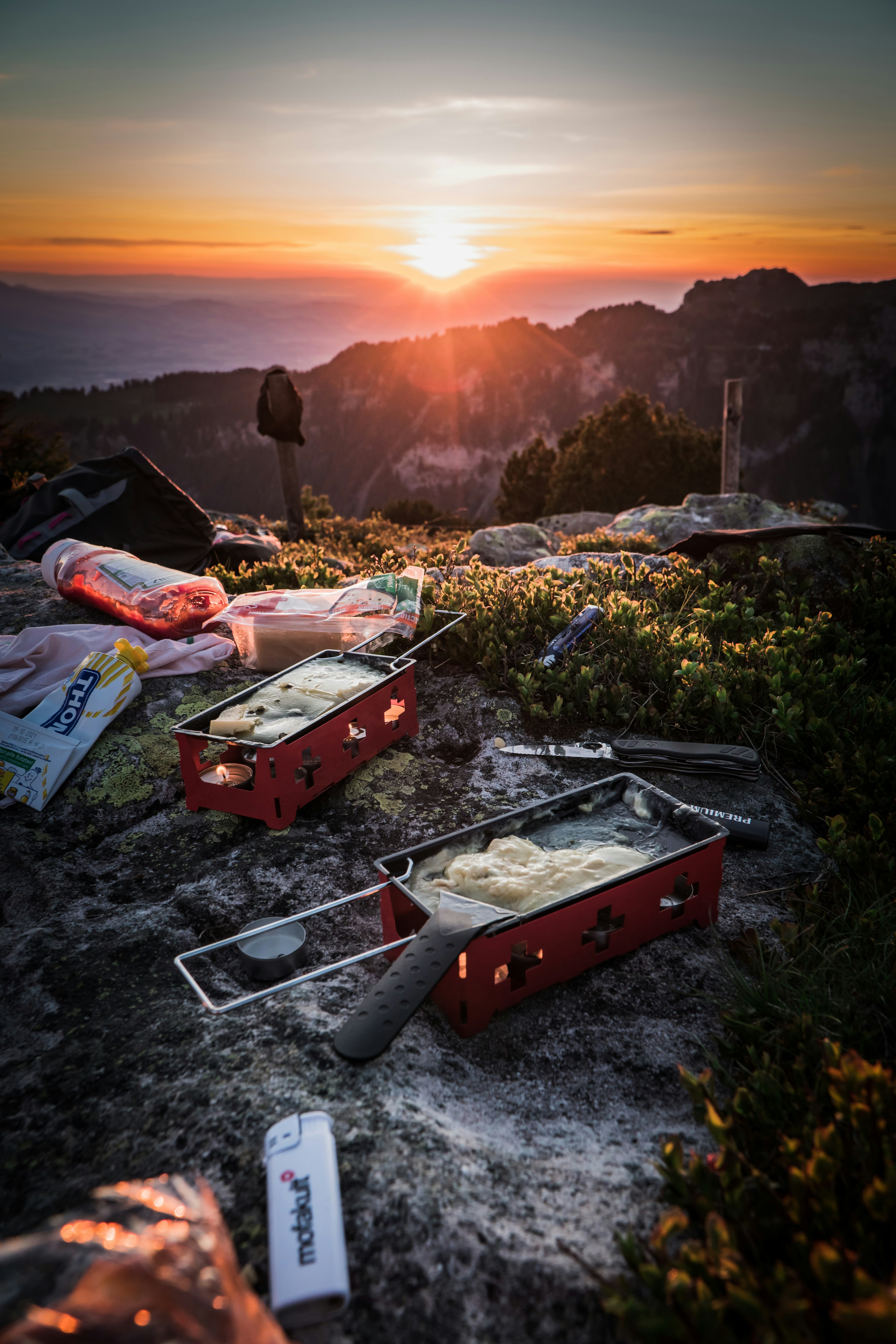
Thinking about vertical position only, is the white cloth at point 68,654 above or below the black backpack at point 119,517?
below

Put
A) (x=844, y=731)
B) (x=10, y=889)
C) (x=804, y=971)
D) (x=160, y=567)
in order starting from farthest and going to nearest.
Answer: (x=160, y=567)
(x=844, y=731)
(x=10, y=889)
(x=804, y=971)

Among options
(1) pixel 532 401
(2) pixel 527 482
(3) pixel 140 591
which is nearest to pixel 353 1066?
(3) pixel 140 591

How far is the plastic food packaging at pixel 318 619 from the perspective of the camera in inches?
162

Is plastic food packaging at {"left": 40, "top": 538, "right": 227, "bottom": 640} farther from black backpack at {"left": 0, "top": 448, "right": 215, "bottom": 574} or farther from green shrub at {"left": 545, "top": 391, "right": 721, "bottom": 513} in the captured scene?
green shrub at {"left": 545, "top": 391, "right": 721, "bottom": 513}

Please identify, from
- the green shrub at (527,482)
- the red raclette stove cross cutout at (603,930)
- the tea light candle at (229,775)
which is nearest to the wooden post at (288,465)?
the tea light candle at (229,775)

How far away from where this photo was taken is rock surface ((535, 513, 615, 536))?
20203 mm

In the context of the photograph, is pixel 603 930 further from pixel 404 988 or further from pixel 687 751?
pixel 687 751

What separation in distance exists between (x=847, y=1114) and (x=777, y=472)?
3854 inches

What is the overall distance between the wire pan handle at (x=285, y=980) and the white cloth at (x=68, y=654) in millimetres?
2127

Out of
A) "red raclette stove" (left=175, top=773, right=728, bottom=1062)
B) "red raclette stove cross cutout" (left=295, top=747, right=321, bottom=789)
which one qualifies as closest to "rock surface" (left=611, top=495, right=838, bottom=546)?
"red raclette stove cross cutout" (left=295, top=747, right=321, bottom=789)

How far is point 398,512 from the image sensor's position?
36594 millimetres

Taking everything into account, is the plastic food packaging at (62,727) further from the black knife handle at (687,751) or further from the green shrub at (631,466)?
the green shrub at (631,466)

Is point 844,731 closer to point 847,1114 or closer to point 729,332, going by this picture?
point 847,1114

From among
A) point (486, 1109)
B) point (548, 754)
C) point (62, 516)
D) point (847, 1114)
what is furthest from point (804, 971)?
point (62, 516)
